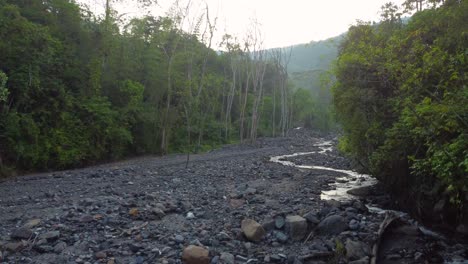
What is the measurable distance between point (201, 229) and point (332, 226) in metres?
3.22

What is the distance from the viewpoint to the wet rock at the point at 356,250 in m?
7.38

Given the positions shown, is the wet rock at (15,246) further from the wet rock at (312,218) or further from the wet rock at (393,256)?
the wet rock at (393,256)

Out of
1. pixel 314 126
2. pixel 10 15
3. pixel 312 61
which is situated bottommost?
pixel 314 126

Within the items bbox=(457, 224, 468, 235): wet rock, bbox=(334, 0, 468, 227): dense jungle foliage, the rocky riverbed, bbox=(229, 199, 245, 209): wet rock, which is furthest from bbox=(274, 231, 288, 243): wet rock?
bbox=(457, 224, 468, 235): wet rock

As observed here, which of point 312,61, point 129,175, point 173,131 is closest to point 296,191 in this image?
point 129,175

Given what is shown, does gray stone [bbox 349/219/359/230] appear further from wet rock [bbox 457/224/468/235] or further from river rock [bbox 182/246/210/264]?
river rock [bbox 182/246/210/264]

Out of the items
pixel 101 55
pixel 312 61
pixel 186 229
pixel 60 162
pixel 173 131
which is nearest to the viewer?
pixel 186 229

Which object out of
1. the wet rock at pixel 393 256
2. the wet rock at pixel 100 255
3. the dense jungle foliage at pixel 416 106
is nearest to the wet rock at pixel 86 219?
the wet rock at pixel 100 255

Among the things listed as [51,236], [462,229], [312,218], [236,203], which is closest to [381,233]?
[312,218]

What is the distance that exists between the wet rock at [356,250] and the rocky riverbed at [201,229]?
3 cm

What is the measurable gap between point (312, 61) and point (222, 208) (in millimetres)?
155791

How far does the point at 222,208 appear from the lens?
10.7 metres

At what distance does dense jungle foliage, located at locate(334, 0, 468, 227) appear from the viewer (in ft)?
21.0

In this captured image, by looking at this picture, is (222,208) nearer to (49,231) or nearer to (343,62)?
(49,231)
